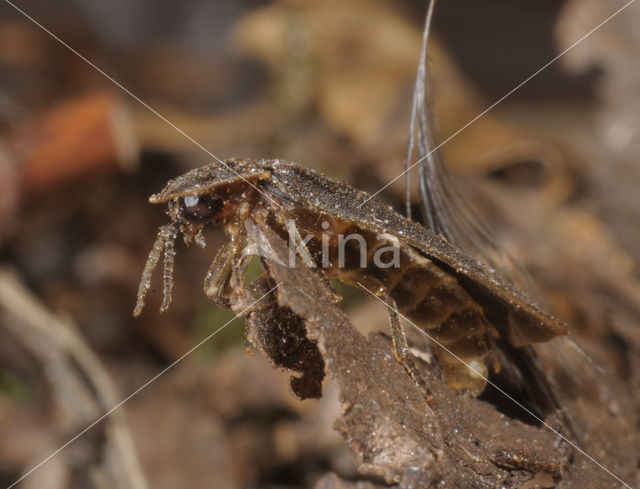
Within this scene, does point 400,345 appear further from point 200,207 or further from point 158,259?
point 158,259

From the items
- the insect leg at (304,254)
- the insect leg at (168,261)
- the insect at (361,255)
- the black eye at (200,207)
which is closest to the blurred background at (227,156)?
the insect at (361,255)

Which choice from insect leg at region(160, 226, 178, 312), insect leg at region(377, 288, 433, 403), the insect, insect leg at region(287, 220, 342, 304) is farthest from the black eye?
insect leg at region(377, 288, 433, 403)

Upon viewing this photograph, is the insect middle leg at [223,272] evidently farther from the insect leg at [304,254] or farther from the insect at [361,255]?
the insect leg at [304,254]

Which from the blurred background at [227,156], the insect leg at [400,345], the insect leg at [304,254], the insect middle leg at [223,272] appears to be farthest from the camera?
the blurred background at [227,156]

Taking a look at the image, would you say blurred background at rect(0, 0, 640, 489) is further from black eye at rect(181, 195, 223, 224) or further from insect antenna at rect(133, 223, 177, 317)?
black eye at rect(181, 195, 223, 224)

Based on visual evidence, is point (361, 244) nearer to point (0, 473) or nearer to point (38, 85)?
point (0, 473)

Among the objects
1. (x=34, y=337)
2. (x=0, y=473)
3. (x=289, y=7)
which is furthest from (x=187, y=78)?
(x=0, y=473)

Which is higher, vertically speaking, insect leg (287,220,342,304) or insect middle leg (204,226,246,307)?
insect leg (287,220,342,304)
